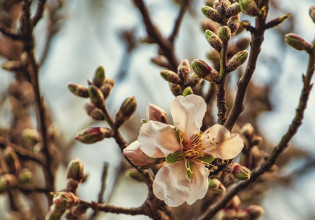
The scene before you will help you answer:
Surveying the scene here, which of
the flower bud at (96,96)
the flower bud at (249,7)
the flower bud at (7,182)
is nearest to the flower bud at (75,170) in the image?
the flower bud at (96,96)

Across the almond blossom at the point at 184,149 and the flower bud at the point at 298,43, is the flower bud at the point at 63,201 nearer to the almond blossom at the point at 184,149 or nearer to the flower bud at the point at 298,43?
the almond blossom at the point at 184,149

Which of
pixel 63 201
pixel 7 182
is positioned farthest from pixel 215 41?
pixel 7 182

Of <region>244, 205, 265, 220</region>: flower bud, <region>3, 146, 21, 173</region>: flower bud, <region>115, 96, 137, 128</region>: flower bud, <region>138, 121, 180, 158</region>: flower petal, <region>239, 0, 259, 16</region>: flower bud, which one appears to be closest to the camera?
<region>239, 0, 259, 16</region>: flower bud

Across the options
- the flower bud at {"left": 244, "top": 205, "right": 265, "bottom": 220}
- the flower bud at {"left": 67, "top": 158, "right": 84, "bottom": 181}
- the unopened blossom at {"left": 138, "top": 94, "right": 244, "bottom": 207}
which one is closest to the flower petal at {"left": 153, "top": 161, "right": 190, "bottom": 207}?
the unopened blossom at {"left": 138, "top": 94, "right": 244, "bottom": 207}

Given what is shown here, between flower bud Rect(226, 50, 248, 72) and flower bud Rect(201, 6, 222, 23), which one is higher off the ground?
flower bud Rect(201, 6, 222, 23)

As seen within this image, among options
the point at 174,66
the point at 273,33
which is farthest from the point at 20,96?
the point at 273,33

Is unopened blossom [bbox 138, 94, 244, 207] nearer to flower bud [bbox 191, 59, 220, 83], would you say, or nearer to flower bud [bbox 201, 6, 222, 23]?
flower bud [bbox 191, 59, 220, 83]
